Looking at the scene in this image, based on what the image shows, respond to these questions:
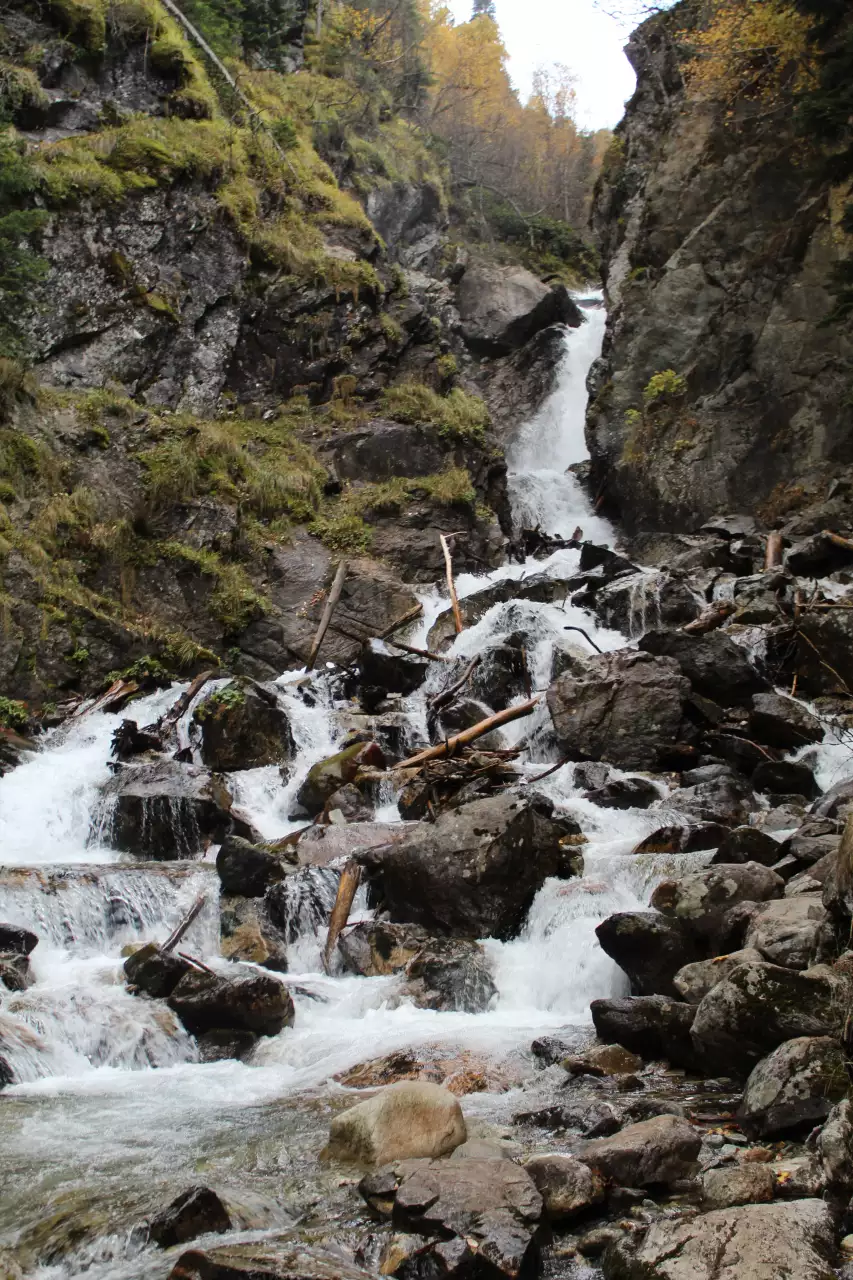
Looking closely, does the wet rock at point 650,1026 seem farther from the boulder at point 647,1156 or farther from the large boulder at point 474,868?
the large boulder at point 474,868

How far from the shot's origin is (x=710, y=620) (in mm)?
13688

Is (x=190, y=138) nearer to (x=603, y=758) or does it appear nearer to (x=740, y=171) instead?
(x=740, y=171)

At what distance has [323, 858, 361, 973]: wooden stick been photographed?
25.7 feet

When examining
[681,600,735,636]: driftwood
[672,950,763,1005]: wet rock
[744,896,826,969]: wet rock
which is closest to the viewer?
[744,896,826,969]: wet rock

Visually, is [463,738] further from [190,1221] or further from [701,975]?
[190,1221]

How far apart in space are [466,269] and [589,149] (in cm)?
1942

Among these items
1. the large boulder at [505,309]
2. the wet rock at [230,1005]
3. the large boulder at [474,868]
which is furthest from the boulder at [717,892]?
the large boulder at [505,309]

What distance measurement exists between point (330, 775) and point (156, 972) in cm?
466

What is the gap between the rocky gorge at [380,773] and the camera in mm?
3764

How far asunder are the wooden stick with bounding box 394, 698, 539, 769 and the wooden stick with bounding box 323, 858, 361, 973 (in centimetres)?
276

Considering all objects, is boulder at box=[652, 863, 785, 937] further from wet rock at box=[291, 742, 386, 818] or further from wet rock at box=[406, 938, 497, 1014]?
wet rock at box=[291, 742, 386, 818]

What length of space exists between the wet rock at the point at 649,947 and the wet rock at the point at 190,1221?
3.45 meters

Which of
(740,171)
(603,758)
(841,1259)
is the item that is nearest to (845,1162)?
(841,1259)

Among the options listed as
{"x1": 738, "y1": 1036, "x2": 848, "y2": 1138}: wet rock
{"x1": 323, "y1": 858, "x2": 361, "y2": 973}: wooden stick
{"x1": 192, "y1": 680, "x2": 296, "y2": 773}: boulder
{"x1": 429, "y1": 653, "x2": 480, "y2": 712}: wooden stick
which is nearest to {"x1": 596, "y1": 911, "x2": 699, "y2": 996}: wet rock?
{"x1": 738, "y1": 1036, "x2": 848, "y2": 1138}: wet rock
